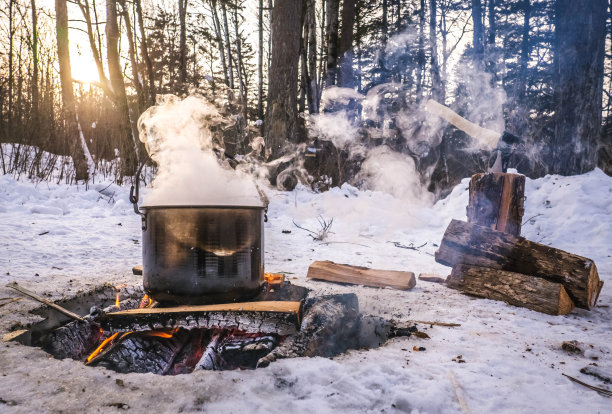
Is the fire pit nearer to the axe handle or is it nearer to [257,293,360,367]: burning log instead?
[257,293,360,367]: burning log

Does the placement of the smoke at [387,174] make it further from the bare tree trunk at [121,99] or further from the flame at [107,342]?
the flame at [107,342]

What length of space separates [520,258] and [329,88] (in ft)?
34.0

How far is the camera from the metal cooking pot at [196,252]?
2.29m

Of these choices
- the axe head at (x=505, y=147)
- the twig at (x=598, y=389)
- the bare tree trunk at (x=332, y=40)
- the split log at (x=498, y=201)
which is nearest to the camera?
the twig at (x=598, y=389)

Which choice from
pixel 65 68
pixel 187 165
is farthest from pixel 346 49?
pixel 187 165

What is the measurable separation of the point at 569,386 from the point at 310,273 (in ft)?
8.30

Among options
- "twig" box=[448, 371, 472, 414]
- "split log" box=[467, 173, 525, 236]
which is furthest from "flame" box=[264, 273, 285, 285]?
"split log" box=[467, 173, 525, 236]

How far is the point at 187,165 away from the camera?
8.18 feet

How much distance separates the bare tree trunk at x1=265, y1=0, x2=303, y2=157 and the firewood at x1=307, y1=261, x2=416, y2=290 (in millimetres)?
5526

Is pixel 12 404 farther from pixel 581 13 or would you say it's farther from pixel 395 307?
pixel 581 13

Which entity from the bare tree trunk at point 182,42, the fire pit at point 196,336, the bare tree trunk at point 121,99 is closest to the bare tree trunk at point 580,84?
the fire pit at point 196,336

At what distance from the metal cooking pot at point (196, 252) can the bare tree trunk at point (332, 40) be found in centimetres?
1105

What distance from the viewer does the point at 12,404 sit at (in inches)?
54.7

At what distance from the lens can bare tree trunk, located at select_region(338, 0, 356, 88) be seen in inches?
487
